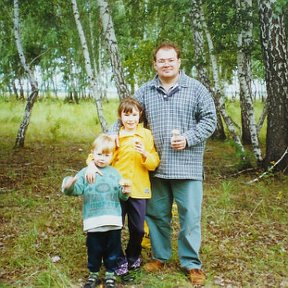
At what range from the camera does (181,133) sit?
3.88 metres

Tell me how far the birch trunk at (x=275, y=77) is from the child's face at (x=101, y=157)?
448cm

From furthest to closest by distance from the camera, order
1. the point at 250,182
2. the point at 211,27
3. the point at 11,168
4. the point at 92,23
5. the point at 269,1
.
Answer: the point at 92,23 → the point at 211,27 → the point at 11,168 → the point at 250,182 → the point at 269,1

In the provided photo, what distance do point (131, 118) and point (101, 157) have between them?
45cm

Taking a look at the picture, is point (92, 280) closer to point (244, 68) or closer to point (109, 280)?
point (109, 280)

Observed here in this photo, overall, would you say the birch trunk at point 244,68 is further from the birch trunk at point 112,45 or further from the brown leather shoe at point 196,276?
the brown leather shoe at point 196,276

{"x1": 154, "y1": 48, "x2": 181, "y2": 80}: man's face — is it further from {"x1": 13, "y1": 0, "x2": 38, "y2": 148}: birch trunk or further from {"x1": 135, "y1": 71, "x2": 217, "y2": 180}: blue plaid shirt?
{"x1": 13, "y1": 0, "x2": 38, "y2": 148}: birch trunk

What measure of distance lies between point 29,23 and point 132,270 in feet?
63.8

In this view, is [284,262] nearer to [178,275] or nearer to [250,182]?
[178,275]

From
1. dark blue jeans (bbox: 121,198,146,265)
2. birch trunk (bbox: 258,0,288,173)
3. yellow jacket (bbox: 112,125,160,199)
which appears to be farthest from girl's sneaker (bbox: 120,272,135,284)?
birch trunk (bbox: 258,0,288,173)

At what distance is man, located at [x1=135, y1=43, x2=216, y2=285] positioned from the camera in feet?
12.6

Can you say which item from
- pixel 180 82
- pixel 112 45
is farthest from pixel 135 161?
pixel 112 45

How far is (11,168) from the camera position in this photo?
870cm

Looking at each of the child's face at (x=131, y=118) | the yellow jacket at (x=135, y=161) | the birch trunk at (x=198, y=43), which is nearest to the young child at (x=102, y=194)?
the yellow jacket at (x=135, y=161)

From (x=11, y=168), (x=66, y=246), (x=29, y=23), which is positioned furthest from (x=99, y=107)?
(x=29, y=23)
